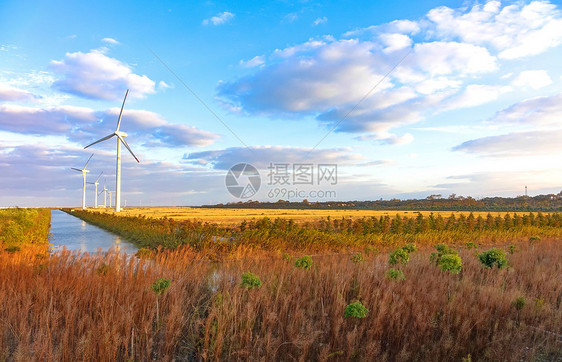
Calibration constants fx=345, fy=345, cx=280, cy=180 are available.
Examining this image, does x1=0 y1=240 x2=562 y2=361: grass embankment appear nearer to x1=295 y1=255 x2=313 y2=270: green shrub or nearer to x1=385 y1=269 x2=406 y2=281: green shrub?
x1=385 y1=269 x2=406 y2=281: green shrub

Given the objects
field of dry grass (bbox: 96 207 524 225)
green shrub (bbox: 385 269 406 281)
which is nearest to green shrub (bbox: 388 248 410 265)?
green shrub (bbox: 385 269 406 281)

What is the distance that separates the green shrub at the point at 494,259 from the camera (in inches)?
429

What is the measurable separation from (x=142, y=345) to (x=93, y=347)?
640mm

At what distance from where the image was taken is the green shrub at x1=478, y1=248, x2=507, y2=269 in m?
10.9

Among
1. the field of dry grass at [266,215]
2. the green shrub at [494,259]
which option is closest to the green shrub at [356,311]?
the green shrub at [494,259]

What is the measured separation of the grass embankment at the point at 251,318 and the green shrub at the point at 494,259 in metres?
2.45

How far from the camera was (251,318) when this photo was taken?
563 centimetres

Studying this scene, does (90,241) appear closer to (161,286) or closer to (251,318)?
(161,286)

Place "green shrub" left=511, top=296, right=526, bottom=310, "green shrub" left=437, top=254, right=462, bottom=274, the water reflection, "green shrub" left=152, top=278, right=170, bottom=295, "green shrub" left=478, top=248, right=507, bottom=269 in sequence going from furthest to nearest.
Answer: the water reflection < "green shrub" left=478, top=248, right=507, bottom=269 < "green shrub" left=437, top=254, right=462, bottom=274 < "green shrub" left=511, top=296, right=526, bottom=310 < "green shrub" left=152, top=278, right=170, bottom=295

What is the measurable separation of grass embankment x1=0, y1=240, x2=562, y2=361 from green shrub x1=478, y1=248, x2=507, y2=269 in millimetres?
2452

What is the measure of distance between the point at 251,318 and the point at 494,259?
29.8ft

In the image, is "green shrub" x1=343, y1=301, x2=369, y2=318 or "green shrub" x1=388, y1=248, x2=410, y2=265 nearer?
"green shrub" x1=343, y1=301, x2=369, y2=318

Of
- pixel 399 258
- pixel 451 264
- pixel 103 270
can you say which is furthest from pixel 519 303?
Result: pixel 103 270

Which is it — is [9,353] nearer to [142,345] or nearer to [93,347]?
[93,347]
